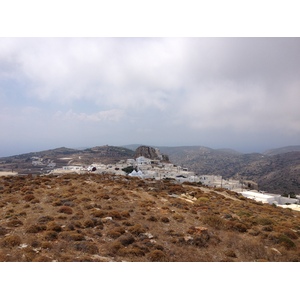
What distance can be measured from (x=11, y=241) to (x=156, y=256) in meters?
4.99

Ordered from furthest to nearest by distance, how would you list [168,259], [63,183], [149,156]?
[149,156], [63,183], [168,259]

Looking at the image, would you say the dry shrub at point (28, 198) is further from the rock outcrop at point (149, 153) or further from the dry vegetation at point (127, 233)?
the rock outcrop at point (149, 153)

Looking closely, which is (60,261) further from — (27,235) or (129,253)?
(27,235)

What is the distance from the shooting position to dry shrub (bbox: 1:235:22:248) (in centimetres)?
752

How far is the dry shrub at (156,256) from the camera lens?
7.28 m

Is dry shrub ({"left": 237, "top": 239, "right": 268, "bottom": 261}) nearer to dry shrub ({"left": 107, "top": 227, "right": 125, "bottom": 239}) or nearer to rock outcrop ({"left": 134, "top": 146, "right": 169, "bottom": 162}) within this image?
dry shrub ({"left": 107, "top": 227, "right": 125, "bottom": 239})

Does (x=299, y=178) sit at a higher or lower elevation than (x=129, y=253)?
lower

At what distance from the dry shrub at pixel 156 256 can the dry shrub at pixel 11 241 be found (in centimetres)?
452

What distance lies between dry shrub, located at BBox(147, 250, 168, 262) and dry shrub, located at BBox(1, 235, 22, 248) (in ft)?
14.8

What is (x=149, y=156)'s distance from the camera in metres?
102

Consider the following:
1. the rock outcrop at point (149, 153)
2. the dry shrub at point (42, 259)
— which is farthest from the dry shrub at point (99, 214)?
the rock outcrop at point (149, 153)

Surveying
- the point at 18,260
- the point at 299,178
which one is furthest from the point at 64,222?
the point at 299,178

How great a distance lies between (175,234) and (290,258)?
4.19 metres

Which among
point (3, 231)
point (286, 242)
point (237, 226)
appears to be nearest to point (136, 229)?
point (237, 226)
